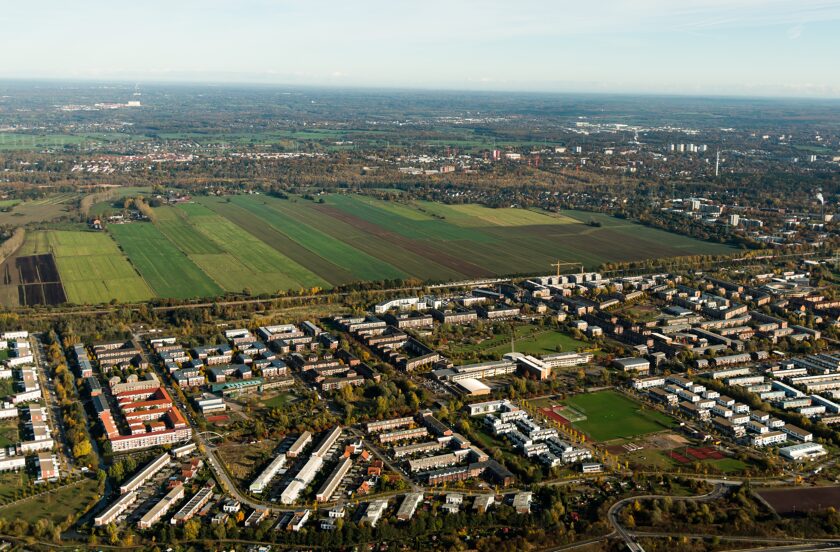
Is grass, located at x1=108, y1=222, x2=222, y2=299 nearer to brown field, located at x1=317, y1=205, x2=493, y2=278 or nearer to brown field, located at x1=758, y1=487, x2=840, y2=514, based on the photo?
brown field, located at x1=317, y1=205, x2=493, y2=278

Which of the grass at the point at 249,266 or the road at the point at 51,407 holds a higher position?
the grass at the point at 249,266

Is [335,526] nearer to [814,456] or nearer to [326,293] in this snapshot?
[814,456]

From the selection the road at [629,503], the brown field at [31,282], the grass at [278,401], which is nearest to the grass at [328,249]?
the brown field at [31,282]

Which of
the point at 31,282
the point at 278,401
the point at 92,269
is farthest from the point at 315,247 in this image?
the point at 278,401

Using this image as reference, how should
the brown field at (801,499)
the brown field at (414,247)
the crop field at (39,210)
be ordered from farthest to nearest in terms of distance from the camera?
the crop field at (39,210)
the brown field at (414,247)
the brown field at (801,499)

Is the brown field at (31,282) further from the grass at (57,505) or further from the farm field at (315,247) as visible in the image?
the grass at (57,505)

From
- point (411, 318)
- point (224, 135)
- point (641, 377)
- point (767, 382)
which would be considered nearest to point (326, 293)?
point (411, 318)
